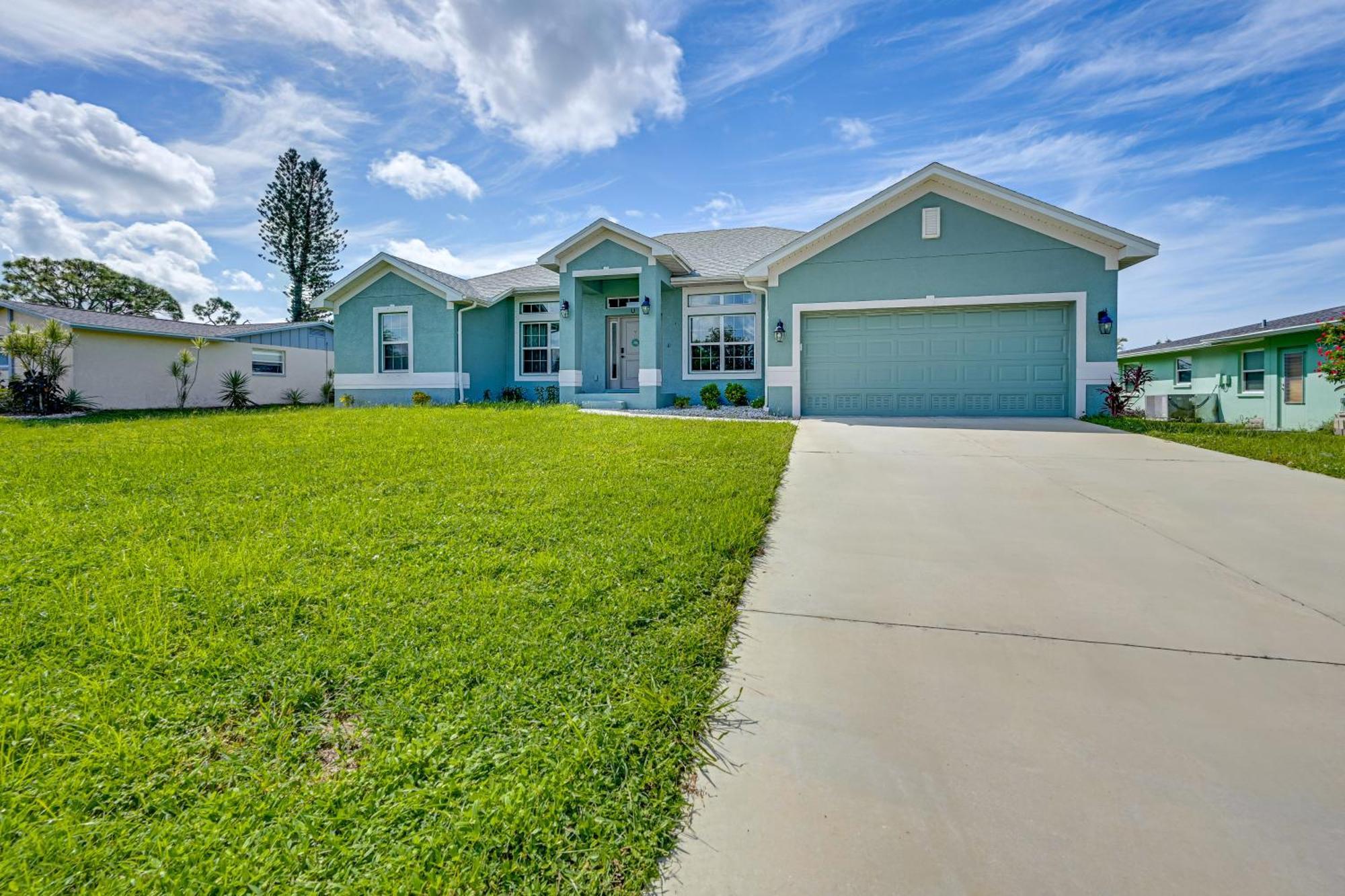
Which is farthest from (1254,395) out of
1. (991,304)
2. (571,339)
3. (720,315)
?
(571,339)

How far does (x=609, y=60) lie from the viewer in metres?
10.1

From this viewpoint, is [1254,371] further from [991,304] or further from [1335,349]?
[991,304]

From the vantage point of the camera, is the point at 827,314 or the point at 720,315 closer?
the point at 827,314

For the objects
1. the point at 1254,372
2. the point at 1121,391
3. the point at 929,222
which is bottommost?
the point at 1121,391

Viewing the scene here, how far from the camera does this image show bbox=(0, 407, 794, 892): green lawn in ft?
4.83

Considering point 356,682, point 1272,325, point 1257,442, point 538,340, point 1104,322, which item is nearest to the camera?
point 356,682

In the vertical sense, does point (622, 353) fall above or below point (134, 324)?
below

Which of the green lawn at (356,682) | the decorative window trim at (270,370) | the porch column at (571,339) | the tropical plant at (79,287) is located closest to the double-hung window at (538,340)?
the porch column at (571,339)

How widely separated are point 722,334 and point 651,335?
1.88 metres

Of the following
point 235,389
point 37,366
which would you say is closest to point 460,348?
point 235,389

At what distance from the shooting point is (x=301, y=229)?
31.4 metres

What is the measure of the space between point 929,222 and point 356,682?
12693 mm

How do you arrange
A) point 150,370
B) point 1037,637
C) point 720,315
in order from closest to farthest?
point 1037,637, point 720,315, point 150,370

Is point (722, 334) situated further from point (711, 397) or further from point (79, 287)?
point (79, 287)
